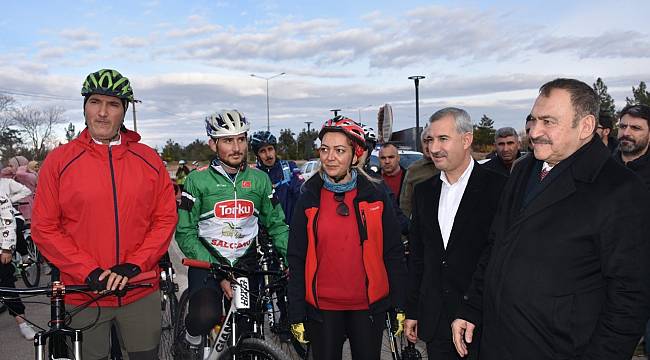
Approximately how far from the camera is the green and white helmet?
317cm

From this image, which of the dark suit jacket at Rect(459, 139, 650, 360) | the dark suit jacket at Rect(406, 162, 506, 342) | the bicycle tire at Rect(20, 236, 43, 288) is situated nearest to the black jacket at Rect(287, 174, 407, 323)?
the dark suit jacket at Rect(406, 162, 506, 342)

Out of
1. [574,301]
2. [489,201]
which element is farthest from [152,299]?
[574,301]

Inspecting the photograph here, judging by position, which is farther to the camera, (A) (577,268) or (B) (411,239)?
(B) (411,239)

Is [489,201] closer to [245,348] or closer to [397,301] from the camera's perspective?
[397,301]

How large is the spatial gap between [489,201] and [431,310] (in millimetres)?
726

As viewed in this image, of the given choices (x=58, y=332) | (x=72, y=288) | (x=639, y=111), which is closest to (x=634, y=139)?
(x=639, y=111)

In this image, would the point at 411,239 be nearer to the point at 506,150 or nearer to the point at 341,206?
the point at 341,206

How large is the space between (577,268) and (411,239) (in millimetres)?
1278

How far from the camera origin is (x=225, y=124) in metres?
4.14

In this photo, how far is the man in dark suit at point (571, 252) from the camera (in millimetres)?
2201

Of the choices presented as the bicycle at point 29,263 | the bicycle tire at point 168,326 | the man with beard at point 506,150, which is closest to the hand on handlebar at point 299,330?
the bicycle tire at point 168,326

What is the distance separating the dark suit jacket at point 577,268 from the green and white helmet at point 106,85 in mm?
2335

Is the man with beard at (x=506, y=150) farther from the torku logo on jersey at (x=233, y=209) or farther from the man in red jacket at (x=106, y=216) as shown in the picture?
the man in red jacket at (x=106, y=216)

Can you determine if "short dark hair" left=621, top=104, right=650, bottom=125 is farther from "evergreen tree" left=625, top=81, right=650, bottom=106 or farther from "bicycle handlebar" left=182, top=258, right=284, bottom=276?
"evergreen tree" left=625, top=81, right=650, bottom=106
